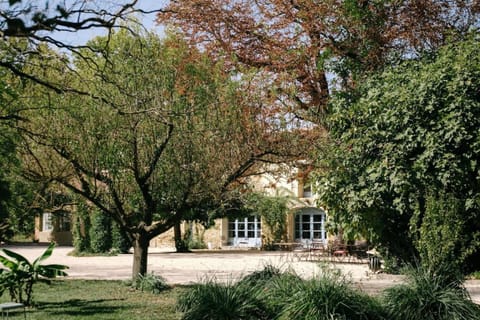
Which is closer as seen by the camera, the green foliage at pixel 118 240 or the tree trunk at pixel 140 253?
the tree trunk at pixel 140 253

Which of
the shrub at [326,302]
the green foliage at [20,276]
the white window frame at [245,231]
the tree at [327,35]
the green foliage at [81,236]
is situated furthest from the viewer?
the white window frame at [245,231]

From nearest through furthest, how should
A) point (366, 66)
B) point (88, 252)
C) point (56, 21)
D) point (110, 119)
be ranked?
point (56, 21) → point (110, 119) → point (366, 66) → point (88, 252)

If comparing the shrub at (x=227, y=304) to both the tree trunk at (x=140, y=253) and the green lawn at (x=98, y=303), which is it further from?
the tree trunk at (x=140, y=253)

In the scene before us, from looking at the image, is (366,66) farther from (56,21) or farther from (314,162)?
(56,21)

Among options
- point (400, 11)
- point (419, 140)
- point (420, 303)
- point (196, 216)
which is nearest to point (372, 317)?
point (420, 303)

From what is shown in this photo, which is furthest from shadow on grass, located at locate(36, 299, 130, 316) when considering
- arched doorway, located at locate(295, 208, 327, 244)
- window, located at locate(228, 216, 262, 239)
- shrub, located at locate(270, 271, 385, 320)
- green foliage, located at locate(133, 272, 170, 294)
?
window, located at locate(228, 216, 262, 239)

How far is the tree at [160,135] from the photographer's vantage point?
10.4m

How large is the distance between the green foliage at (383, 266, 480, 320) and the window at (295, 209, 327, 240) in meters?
27.3

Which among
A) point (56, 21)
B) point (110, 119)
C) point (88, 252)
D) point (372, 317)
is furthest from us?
point (88, 252)

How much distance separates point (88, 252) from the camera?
89.6 ft

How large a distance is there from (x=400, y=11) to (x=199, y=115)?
7.60 m

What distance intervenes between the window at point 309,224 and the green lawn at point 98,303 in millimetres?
23081

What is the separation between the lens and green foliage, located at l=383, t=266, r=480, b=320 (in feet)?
25.7

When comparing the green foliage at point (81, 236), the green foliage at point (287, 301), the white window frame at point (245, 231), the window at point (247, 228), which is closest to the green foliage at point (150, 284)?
the green foliage at point (287, 301)
